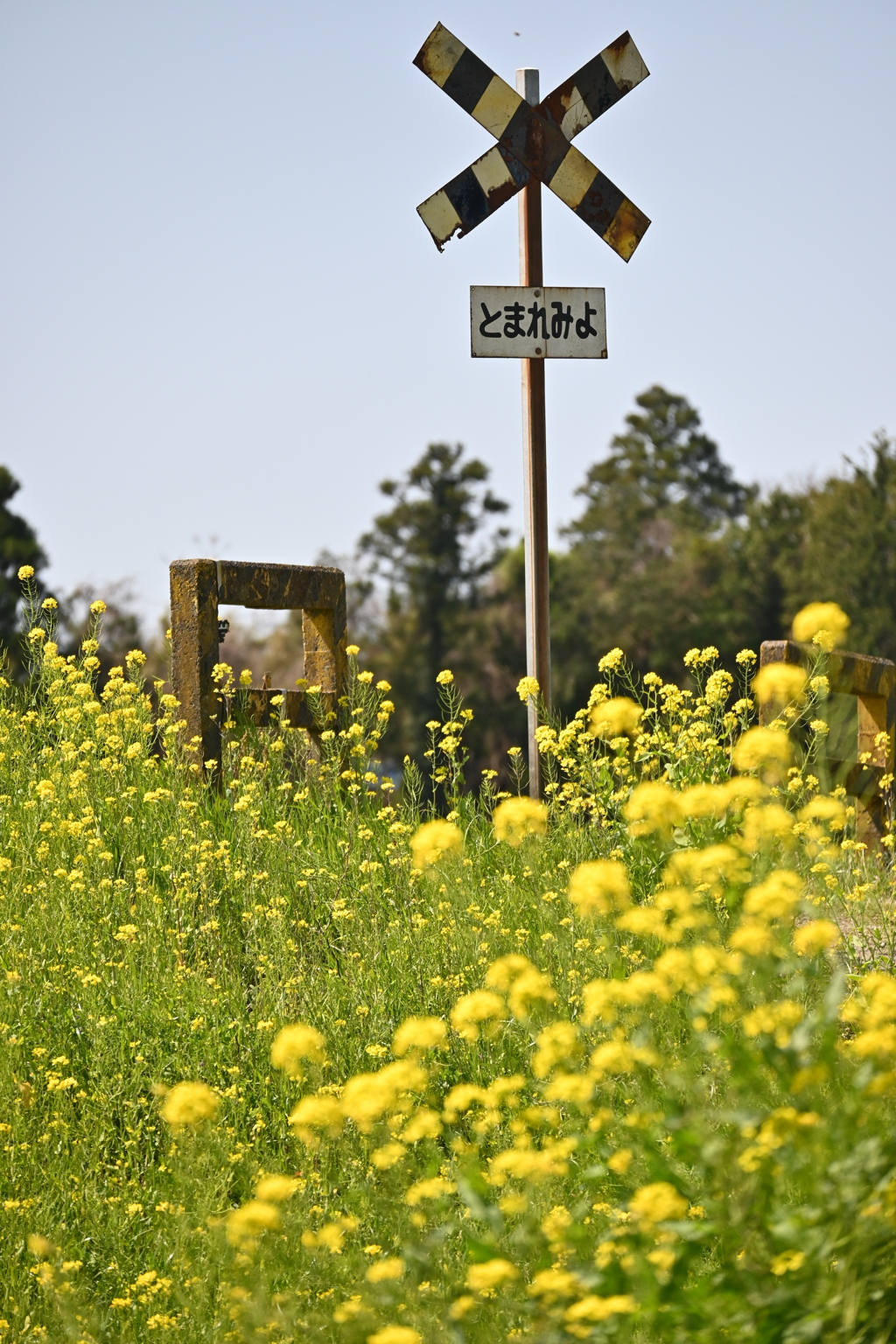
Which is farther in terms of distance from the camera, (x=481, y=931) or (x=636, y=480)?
(x=636, y=480)

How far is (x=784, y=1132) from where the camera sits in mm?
2006

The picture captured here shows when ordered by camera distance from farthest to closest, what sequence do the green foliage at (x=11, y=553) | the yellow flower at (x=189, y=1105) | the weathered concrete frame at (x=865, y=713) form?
the green foliage at (x=11, y=553) < the weathered concrete frame at (x=865, y=713) < the yellow flower at (x=189, y=1105)

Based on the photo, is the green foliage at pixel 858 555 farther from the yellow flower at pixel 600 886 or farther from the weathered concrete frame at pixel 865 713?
the yellow flower at pixel 600 886

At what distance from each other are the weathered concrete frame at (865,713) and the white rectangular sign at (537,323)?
146cm

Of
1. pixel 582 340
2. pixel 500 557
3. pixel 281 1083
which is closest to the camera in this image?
pixel 281 1083

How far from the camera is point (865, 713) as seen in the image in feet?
21.0

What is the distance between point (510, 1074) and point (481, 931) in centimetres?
61

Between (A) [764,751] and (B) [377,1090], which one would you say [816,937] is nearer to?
(A) [764,751]

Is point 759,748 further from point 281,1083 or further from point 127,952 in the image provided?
point 127,952

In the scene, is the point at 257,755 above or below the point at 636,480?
below

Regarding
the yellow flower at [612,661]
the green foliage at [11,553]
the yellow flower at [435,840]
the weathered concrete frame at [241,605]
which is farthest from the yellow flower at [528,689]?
the green foliage at [11,553]

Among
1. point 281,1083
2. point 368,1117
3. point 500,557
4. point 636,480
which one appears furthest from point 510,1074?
point 636,480

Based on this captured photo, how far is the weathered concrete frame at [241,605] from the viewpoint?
5.77 m

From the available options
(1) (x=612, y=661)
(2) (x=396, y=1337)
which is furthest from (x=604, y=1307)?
(1) (x=612, y=661)
